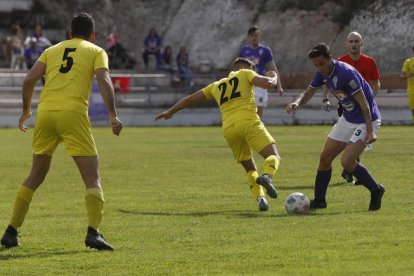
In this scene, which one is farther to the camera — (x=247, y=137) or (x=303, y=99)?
(x=303, y=99)

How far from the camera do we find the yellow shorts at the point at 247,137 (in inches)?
519

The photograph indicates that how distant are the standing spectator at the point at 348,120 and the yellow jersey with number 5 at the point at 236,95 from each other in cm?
57

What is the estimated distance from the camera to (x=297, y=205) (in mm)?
12453

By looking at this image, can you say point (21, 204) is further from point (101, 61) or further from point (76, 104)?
point (101, 61)

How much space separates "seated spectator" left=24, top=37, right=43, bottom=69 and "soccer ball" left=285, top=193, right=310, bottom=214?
3061 centimetres

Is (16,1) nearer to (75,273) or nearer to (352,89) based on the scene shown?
(352,89)

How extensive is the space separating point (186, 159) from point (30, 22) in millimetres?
30498

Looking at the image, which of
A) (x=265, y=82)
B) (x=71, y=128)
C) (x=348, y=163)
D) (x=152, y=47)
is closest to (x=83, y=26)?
(x=71, y=128)

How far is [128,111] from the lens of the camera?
1639 inches

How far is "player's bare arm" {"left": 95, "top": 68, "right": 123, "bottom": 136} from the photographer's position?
9867 mm

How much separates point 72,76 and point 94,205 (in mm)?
1200

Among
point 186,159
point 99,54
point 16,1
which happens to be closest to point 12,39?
point 16,1

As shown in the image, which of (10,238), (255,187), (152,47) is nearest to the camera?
(10,238)

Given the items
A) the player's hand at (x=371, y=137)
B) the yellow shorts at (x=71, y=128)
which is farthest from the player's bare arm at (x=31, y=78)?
the player's hand at (x=371, y=137)
